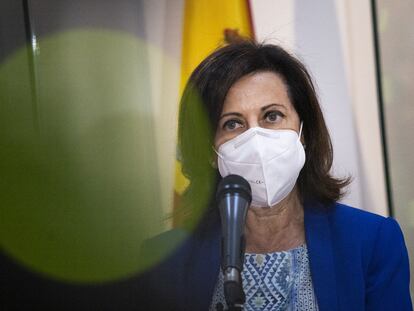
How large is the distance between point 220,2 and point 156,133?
602 mm

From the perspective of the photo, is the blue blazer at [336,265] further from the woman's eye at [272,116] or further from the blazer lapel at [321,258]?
the woman's eye at [272,116]

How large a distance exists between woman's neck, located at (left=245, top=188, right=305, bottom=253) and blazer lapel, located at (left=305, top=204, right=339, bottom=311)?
0.17ft

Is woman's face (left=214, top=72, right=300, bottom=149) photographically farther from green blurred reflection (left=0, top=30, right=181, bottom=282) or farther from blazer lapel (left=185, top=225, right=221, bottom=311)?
green blurred reflection (left=0, top=30, right=181, bottom=282)

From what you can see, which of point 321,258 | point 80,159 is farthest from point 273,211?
point 80,159

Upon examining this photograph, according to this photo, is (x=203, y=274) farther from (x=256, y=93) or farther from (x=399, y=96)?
(x=399, y=96)

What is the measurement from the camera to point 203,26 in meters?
2.16

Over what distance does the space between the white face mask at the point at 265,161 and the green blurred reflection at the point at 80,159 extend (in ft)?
2.14

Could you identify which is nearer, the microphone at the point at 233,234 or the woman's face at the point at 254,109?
the microphone at the point at 233,234

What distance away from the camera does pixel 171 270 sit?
1527 millimetres

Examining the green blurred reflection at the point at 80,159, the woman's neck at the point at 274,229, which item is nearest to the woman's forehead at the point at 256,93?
the woman's neck at the point at 274,229

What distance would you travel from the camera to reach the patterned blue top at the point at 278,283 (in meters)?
1.35

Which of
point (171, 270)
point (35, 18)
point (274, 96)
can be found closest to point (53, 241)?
point (171, 270)

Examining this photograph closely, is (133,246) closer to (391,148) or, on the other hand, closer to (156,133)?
(156,133)

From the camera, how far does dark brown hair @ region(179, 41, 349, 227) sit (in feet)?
4.97
